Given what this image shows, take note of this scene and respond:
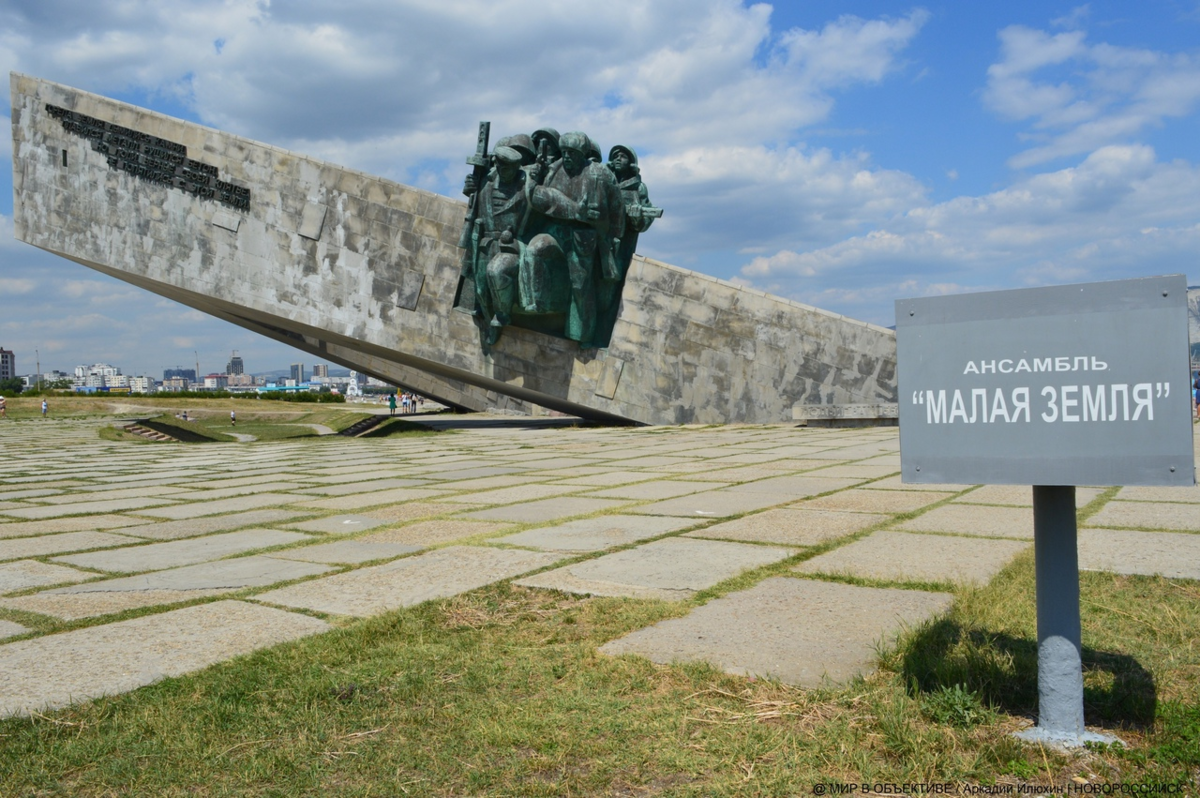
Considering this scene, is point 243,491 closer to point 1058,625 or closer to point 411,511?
point 411,511

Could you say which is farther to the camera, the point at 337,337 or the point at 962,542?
the point at 337,337

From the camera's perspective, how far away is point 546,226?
1447 centimetres

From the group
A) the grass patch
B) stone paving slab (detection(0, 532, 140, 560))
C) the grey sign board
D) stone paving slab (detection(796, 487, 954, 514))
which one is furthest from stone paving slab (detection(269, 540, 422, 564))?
the grass patch

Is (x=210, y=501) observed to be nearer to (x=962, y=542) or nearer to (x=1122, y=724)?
(x=962, y=542)

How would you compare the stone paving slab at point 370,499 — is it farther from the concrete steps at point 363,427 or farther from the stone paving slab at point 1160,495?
the concrete steps at point 363,427

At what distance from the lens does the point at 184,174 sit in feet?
48.8

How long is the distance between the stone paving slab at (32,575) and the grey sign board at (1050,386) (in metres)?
3.76

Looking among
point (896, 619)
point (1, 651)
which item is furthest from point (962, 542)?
point (1, 651)

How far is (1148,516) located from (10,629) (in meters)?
5.46

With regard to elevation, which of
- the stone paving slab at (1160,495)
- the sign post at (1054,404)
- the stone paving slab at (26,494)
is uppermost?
the sign post at (1054,404)

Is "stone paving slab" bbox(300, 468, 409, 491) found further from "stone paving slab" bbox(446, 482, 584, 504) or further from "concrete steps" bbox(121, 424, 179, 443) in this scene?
"concrete steps" bbox(121, 424, 179, 443)

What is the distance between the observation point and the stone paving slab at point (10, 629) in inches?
123

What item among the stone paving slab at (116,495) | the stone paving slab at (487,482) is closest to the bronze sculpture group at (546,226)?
the stone paving slab at (487,482)

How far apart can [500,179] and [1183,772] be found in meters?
13.5
